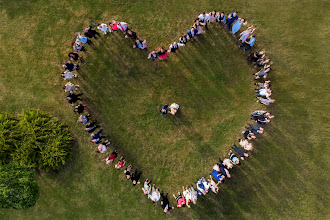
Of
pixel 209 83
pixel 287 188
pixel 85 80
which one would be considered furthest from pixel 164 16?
pixel 287 188

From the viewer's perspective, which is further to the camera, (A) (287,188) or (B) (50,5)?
(B) (50,5)

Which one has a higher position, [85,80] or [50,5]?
[50,5]

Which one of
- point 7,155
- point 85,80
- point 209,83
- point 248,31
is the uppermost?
point 85,80

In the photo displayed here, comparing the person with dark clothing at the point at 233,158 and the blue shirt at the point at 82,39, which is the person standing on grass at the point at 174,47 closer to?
the blue shirt at the point at 82,39

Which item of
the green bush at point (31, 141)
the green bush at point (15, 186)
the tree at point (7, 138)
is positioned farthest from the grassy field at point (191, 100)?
the green bush at point (15, 186)

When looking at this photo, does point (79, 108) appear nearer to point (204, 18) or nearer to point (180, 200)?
point (180, 200)

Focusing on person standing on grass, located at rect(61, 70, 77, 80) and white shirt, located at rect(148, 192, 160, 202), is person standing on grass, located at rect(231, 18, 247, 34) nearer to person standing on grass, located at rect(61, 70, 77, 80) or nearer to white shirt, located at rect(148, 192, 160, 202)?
person standing on grass, located at rect(61, 70, 77, 80)

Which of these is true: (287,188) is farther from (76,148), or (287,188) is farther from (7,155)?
(7,155)
